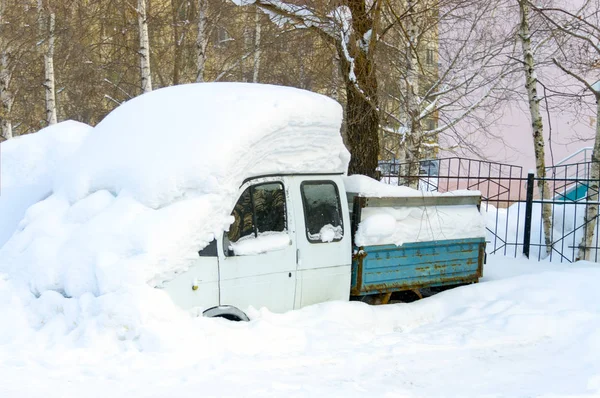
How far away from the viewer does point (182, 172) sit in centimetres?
586

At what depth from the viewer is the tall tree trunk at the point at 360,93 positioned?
31.2 ft

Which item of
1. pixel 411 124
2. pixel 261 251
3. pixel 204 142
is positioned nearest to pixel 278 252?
pixel 261 251

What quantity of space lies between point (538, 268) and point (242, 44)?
1066 cm

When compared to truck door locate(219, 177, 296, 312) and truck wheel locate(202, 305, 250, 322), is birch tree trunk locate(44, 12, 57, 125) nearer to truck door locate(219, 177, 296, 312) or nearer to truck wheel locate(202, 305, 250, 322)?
truck door locate(219, 177, 296, 312)

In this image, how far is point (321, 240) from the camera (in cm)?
671

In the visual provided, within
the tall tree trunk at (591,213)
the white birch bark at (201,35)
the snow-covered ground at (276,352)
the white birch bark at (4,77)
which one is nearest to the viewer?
the snow-covered ground at (276,352)

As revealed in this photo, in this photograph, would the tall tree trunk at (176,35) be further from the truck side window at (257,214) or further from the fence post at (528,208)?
the truck side window at (257,214)

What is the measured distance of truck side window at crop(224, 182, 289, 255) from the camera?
239 inches

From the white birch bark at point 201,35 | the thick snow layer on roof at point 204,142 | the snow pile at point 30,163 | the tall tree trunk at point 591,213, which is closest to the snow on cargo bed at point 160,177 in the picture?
the thick snow layer on roof at point 204,142

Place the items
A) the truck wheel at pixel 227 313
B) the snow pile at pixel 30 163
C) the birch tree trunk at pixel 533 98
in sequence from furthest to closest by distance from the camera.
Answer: the birch tree trunk at pixel 533 98, the snow pile at pixel 30 163, the truck wheel at pixel 227 313

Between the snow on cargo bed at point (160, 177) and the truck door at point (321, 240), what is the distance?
0.21 meters

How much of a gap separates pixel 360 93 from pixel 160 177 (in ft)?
14.9

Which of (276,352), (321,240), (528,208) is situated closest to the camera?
(276,352)

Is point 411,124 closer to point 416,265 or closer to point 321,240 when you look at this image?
point 416,265
